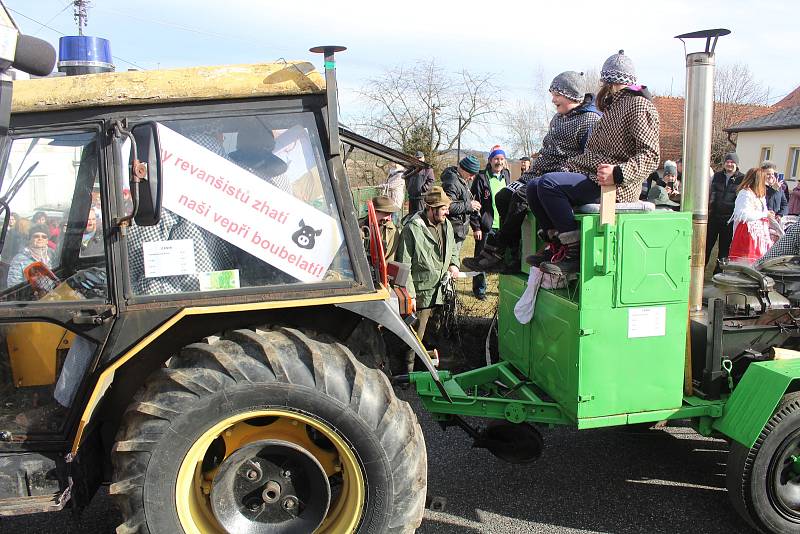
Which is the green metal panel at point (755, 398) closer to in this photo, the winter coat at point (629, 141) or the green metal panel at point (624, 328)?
the green metal panel at point (624, 328)

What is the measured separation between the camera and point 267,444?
2.71m

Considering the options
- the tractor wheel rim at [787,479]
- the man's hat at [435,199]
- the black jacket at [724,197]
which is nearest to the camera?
the tractor wheel rim at [787,479]

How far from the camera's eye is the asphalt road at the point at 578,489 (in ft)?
10.8

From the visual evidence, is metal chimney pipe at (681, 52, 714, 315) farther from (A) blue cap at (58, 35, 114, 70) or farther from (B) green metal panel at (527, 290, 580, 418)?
(A) blue cap at (58, 35, 114, 70)

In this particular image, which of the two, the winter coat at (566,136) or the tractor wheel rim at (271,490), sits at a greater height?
the winter coat at (566,136)

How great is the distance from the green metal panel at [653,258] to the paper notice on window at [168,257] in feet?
6.49

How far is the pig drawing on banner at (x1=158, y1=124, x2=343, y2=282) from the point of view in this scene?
102 inches

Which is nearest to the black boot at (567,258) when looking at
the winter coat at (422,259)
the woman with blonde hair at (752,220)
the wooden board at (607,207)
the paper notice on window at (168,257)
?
the wooden board at (607,207)

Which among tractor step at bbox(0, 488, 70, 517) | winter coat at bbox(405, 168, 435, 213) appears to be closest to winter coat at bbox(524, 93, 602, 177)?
tractor step at bbox(0, 488, 70, 517)

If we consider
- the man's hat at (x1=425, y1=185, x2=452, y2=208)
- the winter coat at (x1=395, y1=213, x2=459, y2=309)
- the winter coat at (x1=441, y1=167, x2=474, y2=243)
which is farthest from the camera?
the winter coat at (x1=441, y1=167, x2=474, y2=243)

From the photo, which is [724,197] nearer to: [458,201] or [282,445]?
[458,201]

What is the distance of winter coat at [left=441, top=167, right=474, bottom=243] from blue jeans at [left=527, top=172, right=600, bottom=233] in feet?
10.9

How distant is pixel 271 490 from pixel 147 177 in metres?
1.41

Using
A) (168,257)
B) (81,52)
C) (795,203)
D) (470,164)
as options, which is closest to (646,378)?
(168,257)
